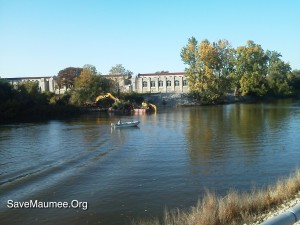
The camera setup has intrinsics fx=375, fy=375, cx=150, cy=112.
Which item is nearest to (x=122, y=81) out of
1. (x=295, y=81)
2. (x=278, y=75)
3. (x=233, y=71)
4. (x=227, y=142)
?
(x=233, y=71)

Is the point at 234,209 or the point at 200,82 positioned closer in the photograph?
the point at 234,209

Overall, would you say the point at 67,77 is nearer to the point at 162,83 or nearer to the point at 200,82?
the point at 162,83

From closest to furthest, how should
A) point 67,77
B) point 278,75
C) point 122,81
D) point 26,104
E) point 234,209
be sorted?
point 234,209 → point 26,104 → point 67,77 → point 122,81 → point 278,75

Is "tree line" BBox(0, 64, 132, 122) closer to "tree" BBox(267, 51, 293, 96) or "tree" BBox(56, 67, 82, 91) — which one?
"tree" BBox(56, 67, 82, 91)

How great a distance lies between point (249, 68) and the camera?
12612 centimetres

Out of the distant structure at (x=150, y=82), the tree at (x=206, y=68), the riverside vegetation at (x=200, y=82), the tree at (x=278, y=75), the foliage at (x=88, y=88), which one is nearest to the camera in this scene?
the riverside vegetation at (x=200, y=82)

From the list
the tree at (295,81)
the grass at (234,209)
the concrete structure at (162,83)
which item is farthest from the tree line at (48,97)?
the tree at (295,81)

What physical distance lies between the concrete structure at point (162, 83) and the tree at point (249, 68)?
18534mm

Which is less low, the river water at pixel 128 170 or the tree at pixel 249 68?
the tree at pixel 249 68

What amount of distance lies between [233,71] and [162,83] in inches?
988

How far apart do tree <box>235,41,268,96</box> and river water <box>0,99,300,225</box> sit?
82298 mm

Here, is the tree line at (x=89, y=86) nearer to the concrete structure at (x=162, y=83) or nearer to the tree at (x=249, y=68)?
the concrete structure at (x=162, y=83)

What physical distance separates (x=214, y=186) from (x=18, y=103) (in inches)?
2459

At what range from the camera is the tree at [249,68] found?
405ft
